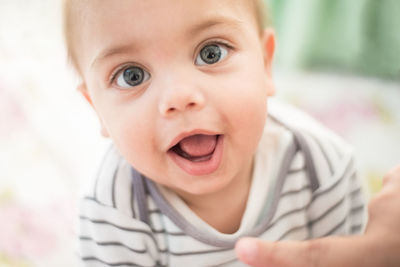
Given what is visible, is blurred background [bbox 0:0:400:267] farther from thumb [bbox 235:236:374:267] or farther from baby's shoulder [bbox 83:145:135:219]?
thumb [bbox 235:236:374:267]

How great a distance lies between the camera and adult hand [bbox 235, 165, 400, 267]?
50 cm

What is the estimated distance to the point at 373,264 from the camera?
1.66 feet

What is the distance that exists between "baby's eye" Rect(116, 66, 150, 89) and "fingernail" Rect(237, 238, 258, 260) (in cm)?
28

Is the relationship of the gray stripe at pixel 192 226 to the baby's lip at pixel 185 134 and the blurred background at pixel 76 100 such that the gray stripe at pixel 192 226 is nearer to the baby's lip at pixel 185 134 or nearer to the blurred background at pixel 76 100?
the baby's lip at pixel 185 134

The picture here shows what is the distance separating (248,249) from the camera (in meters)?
0.50

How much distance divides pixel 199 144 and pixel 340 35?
0.87 m

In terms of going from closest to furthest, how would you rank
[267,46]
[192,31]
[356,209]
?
[192,31], [267,46], [356,209]

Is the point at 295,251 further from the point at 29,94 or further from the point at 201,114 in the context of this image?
the point at 29,94

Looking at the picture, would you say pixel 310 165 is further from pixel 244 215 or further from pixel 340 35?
pixel 340 35

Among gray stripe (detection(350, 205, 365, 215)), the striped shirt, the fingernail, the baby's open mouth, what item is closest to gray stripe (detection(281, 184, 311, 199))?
the striped shirt

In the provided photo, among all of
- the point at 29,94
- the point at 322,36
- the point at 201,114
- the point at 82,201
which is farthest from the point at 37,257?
the point at 322,36

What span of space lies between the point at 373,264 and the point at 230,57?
339 mm

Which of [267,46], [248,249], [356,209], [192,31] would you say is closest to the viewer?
[248,249]

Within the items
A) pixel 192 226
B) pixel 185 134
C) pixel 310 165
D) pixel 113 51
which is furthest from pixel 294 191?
pixel 113 51
